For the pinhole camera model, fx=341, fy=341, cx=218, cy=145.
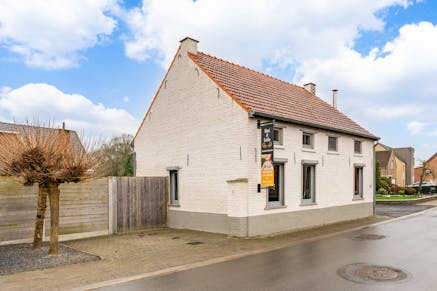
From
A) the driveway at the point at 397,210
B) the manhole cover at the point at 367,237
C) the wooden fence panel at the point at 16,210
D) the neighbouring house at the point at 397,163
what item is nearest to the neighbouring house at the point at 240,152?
the driveway at the point at 397,210

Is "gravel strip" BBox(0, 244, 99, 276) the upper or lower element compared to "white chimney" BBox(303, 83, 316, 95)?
lower

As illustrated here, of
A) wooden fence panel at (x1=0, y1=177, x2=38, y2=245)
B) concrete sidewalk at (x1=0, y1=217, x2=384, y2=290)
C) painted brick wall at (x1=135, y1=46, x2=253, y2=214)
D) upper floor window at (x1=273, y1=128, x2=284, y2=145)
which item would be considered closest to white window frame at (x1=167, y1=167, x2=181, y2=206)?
painted brick wall at (x1=135, y1=46, x2=253, y2=214)

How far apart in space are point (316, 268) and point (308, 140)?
26.1 ft

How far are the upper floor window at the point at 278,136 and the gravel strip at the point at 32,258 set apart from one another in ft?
24.9

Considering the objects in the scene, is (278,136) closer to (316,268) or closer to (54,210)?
(316,268)

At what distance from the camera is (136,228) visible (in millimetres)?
13586

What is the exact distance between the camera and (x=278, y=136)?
13258 mm

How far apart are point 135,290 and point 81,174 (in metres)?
3.98

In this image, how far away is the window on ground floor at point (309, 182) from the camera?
1446cm

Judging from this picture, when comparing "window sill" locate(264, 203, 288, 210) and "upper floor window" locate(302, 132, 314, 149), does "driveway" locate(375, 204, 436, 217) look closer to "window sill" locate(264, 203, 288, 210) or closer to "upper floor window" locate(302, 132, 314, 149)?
"upper floor window" locate(302, 132, 314, 149)

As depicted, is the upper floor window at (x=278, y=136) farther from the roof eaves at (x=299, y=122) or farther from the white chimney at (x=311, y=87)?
the white chimney at (x=311, y=87)

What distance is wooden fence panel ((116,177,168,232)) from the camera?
1323cm

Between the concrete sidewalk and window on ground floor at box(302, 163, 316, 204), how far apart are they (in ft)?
4.56

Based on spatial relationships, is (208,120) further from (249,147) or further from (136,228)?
(136,228)
